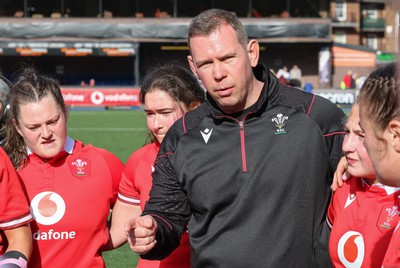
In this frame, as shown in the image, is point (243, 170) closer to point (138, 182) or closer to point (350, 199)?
point (350, 199)

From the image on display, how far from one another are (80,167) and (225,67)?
1170 millimetres

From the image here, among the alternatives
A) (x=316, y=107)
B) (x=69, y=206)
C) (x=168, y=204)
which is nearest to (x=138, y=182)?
(x=69, y=206)

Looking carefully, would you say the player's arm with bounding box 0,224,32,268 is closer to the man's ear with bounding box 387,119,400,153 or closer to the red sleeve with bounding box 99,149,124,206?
the red sleeve with bounding box 99,149,124,206

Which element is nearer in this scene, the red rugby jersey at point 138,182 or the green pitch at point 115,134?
the red rugby jersey at point 138,182

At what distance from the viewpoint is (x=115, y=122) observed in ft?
78.4

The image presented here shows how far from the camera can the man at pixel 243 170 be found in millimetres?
3029

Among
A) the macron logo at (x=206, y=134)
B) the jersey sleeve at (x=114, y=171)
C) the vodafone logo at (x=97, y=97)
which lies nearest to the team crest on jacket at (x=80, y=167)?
the jersey sleeve at (x=114, y=171)

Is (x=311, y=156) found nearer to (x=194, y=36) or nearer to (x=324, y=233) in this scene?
(x=324, y=233)

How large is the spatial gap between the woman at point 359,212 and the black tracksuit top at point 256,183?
0.24 ft

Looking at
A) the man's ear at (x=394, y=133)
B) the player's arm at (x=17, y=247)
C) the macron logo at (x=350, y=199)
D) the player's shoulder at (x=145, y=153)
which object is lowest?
the player's arm at (x=17, y=247)

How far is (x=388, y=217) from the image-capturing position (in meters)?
2.96

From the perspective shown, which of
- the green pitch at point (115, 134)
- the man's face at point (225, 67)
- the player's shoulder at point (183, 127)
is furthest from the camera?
the green pitch at point (115, 134)

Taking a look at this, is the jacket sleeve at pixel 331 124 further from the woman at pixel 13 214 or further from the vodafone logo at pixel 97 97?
the vodafone logo at pixel 97 97

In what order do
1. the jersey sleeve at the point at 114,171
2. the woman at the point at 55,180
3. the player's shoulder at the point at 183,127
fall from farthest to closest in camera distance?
the jersey sleeve at the point at 114,171
the woman at the point at 55,180
the player's shoulder at the point at 183,127
